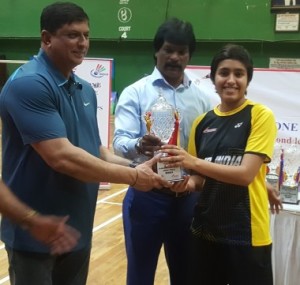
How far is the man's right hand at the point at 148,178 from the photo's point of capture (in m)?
1.92

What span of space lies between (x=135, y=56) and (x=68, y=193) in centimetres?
1067

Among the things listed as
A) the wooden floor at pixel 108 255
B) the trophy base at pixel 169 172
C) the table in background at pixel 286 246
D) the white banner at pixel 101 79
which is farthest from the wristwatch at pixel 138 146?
the white banner at pixel 101 79

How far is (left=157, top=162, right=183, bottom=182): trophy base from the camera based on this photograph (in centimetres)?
196

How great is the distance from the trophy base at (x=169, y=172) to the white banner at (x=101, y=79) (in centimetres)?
377

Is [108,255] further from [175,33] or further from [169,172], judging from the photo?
[175,33]

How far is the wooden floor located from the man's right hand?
Answer: 1.58 meters

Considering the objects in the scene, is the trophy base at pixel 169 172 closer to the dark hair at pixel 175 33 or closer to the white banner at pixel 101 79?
the dark hair at pixel 175 33

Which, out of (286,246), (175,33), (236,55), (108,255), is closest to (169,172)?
(236,55)

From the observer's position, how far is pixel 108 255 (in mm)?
3803

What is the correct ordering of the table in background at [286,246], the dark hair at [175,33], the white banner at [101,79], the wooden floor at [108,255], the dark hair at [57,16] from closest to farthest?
the dark hair at [57,16] < the dark hair at [175,33] < the table in background at [286,246] < the wooden floor at [108,255] < the white banner at [101,79]

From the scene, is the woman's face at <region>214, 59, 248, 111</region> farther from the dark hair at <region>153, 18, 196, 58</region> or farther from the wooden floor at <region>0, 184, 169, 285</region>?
the wooden floor at <region>0, 184, 169, 285</region>

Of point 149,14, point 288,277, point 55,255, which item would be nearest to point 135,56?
point 149,14

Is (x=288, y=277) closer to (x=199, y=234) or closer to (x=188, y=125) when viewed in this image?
(x=199, y=234)

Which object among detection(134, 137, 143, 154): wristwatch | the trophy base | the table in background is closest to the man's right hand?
the trophy base
